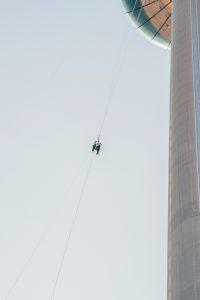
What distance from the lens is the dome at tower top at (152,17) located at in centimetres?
2444

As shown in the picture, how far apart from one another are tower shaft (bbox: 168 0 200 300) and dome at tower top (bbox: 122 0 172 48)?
1262cm

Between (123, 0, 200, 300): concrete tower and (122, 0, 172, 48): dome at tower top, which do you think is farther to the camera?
(122, 0, 172, 48): dome at tower top

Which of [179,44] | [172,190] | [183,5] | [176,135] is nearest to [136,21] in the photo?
[183,5]

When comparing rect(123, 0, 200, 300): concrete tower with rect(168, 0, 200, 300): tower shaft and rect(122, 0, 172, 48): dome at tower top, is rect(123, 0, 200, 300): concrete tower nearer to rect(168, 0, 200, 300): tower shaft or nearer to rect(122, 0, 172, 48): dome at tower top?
rect(168, 0, 200, 300): tower shaft

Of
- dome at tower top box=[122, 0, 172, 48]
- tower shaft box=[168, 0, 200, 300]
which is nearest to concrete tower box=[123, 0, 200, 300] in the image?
tower shaft box=[168, 0, 200, 300]

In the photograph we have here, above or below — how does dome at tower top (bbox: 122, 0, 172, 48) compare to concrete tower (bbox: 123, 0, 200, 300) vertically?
above

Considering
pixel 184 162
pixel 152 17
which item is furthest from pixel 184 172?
pixel 152 17

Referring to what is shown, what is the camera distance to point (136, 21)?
25.0 m

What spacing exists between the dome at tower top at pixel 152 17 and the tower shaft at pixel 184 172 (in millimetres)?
12623

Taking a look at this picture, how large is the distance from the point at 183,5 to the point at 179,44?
2.70 m

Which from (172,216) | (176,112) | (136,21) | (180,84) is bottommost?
(172,216)

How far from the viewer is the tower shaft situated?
21.6 ft

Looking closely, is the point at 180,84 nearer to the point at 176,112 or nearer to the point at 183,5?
the point at 176,112

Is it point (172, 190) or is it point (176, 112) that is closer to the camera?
point (172, 190)
